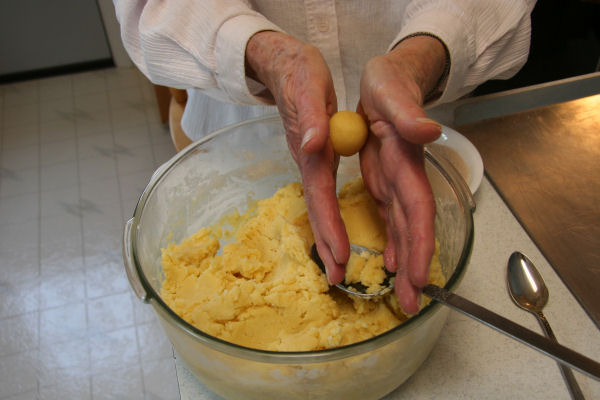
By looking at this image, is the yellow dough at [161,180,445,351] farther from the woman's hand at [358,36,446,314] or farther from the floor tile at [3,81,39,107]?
the floor tile at [3,81,39,107]

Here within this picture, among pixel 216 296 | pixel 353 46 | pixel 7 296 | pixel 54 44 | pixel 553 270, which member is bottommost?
pixel 7 296

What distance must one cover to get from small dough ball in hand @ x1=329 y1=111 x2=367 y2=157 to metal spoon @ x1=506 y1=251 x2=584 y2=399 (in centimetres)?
34

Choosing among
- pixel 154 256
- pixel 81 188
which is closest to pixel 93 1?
pixel 81 188

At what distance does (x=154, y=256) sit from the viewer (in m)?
0.77

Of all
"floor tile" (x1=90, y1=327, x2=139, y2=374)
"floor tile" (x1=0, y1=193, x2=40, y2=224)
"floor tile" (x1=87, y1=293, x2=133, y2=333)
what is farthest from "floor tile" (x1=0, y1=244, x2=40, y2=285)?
"floor tile" (x1=90, y1=327, x2=139, y2=374)

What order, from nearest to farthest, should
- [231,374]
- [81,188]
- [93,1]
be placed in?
[231,374]
[81,188]
[93,1]

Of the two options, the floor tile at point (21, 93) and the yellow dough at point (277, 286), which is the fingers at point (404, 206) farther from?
the floor tile at point (21, 93)

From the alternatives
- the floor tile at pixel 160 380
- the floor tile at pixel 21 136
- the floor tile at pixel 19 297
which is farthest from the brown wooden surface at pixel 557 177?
the floor tile at pixel 21 136

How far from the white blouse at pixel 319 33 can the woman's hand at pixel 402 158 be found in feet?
0.36

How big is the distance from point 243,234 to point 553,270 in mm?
546

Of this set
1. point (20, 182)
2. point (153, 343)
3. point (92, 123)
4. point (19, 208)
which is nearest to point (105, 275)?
point (153, 343)

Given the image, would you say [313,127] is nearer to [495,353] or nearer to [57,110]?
[495,353]

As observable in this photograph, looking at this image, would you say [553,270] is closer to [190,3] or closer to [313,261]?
[313,261]

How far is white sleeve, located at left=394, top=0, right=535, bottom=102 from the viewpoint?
2.71 feet
